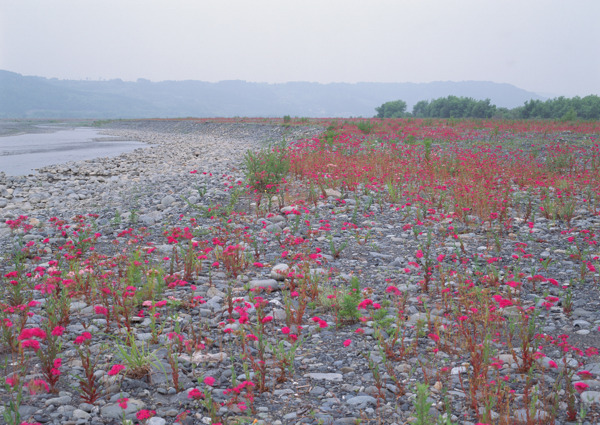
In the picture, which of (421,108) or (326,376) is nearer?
(326,376)

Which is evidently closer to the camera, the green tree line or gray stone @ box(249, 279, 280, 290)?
gray stone @ box(249, 279, 280, 290)

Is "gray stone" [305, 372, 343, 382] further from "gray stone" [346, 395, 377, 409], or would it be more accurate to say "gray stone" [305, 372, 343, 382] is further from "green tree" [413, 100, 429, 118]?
"green tree" [413, 100, 429, 118]

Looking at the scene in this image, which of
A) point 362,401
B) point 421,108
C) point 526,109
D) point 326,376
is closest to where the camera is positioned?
point 362,401

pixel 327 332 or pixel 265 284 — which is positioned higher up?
pixel 265 284

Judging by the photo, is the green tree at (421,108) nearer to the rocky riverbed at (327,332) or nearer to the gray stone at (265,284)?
the rocky riverbed at (327,332)

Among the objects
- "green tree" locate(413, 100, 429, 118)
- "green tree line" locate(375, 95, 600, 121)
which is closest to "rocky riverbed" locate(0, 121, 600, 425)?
"green tree line" locate(375, 95, 600, 121)

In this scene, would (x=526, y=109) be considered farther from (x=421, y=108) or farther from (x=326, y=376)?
(x=326, y=376)

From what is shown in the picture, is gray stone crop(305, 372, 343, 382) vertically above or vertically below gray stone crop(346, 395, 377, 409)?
below

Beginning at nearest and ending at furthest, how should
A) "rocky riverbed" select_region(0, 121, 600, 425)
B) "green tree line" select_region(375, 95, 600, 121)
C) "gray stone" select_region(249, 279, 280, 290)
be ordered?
"rocky riverbed" select_region(0, 121, 600, 425)
"gray stone" select_region(249, 279, 280, 290)
"green tree line" select_region(375, 95, 600, 121)

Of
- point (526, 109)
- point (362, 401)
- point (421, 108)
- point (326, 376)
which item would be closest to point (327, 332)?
point (326, 376)

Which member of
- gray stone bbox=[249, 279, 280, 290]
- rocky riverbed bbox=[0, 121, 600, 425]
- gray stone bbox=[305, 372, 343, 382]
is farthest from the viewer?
gray stone bbox=[249, 279, 280, 290]

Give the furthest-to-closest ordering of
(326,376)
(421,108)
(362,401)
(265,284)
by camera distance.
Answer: (421,108) < (265,284) < (326,376) < (362,401)

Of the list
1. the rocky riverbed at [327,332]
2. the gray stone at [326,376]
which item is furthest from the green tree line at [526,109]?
the gray stone at [326,376]

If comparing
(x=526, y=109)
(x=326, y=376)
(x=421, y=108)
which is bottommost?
(x=326, y=376)
